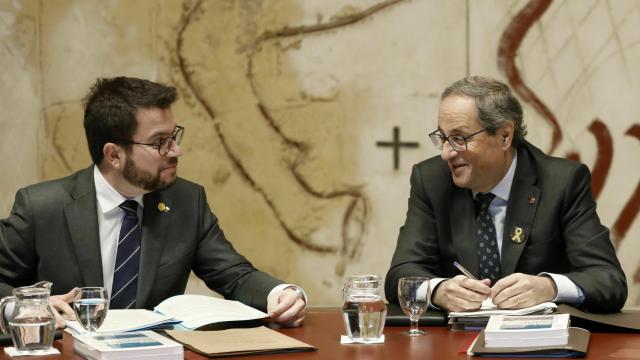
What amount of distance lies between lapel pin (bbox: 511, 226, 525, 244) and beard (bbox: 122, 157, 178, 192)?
1.17 m

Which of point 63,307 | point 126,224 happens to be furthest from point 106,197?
point 63,307

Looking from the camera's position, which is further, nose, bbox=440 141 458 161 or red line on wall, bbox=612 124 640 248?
red line on wall, bbox=612 124 640 248

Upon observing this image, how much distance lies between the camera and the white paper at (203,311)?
2834 millimetres

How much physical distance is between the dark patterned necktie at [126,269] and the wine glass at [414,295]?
1.03 meters

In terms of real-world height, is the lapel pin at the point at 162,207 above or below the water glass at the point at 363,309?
above

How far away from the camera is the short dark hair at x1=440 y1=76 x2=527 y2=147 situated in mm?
3543

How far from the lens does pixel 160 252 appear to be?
135 inches

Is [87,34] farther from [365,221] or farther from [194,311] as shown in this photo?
[194,311]

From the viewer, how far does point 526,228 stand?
345 cm

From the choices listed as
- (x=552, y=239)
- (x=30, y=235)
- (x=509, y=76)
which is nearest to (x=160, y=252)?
(x=30, y=235)

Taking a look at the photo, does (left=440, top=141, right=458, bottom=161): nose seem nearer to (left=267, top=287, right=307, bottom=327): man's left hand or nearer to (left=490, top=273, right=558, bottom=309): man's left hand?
(left=490, top=273, right=558, bottom=309): man's left hand

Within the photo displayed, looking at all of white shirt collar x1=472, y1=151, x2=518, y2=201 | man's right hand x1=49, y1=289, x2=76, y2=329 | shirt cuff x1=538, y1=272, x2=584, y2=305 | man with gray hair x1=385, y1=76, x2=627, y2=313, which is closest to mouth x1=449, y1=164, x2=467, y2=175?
man with gray hair x1=385, y1=76, x2=627, y2=313

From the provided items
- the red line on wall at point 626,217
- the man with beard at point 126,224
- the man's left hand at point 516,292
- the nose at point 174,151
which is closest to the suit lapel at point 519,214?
the man's left hand at point 516,292

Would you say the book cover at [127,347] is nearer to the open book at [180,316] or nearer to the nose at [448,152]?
the open book at [180,316]
